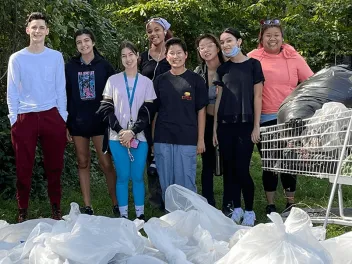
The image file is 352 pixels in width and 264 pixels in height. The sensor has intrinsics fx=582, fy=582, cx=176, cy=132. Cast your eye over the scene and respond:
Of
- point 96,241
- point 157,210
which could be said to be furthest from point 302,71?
point 96,241

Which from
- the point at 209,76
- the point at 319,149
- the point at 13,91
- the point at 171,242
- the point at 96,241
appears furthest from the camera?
the point at 209,76

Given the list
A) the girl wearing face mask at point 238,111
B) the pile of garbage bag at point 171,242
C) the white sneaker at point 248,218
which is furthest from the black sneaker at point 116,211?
the pile of garbage bag at point 171,242

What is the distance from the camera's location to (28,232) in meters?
4.22

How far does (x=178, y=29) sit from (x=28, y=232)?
1094 cm

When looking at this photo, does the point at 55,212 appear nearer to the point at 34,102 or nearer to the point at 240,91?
the point at 34,102

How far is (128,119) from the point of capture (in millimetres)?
5113

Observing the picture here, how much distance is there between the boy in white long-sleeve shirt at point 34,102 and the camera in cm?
495

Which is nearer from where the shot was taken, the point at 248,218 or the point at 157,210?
the point at 248,218

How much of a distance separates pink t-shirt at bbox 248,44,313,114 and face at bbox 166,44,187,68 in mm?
779

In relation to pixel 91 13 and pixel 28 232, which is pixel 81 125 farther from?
pixel 91 13

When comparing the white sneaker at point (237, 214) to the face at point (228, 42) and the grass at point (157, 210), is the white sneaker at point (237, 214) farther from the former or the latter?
the face at point (228, 42)

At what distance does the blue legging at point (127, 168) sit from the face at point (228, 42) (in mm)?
1118

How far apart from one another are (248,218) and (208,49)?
1583 millimetres

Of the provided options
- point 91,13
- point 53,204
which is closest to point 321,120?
point 53,204
